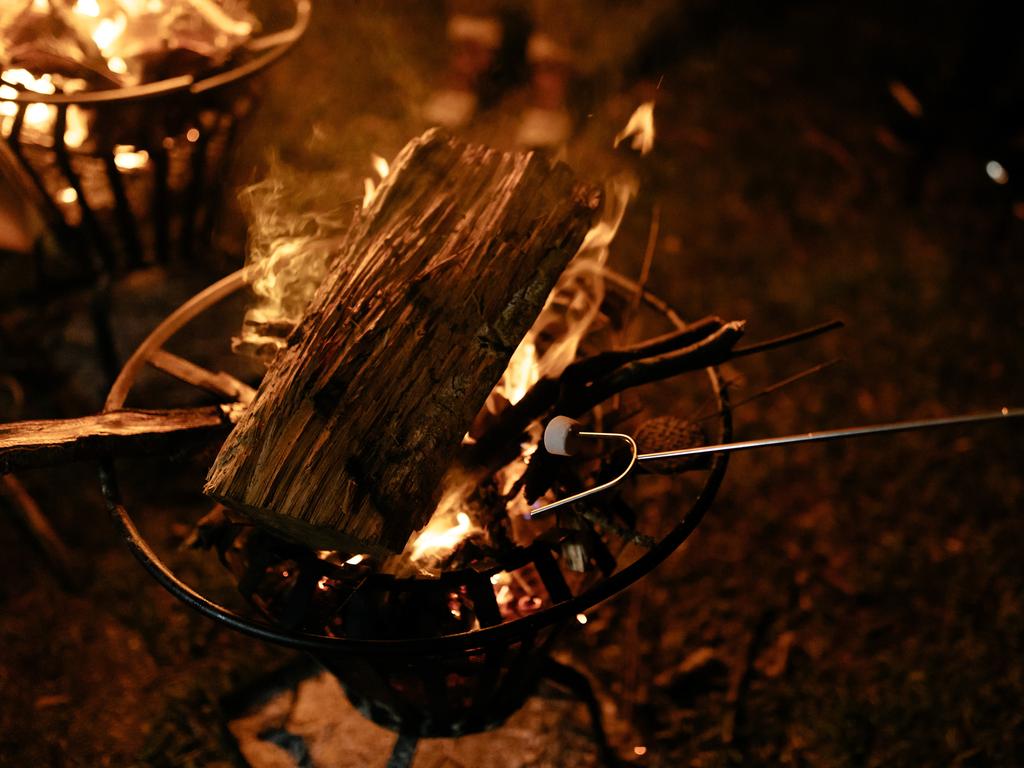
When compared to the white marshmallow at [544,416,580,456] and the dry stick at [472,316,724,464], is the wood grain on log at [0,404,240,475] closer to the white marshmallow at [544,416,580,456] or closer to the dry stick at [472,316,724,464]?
the dry stick at [472,316,724,464]

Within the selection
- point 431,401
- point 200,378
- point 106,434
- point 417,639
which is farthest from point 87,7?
point 417,639

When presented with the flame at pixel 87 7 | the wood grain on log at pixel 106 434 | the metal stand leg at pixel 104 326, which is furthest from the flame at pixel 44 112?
the wood grain on log at pixel 106 434

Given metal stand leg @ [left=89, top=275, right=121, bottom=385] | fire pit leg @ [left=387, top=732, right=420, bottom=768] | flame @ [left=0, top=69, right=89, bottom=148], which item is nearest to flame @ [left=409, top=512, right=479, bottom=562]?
fire pit leg @ [left=387, top=732, right=420, bottom=768]

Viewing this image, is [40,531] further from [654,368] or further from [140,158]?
[654,368]

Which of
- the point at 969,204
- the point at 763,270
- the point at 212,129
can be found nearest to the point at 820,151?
the point at 969,204

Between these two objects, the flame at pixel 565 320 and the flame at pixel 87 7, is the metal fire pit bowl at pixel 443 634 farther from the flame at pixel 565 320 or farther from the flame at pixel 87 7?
the flame at pixel 87 7

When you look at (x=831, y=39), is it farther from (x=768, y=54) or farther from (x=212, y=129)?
(x=212, y=129)
